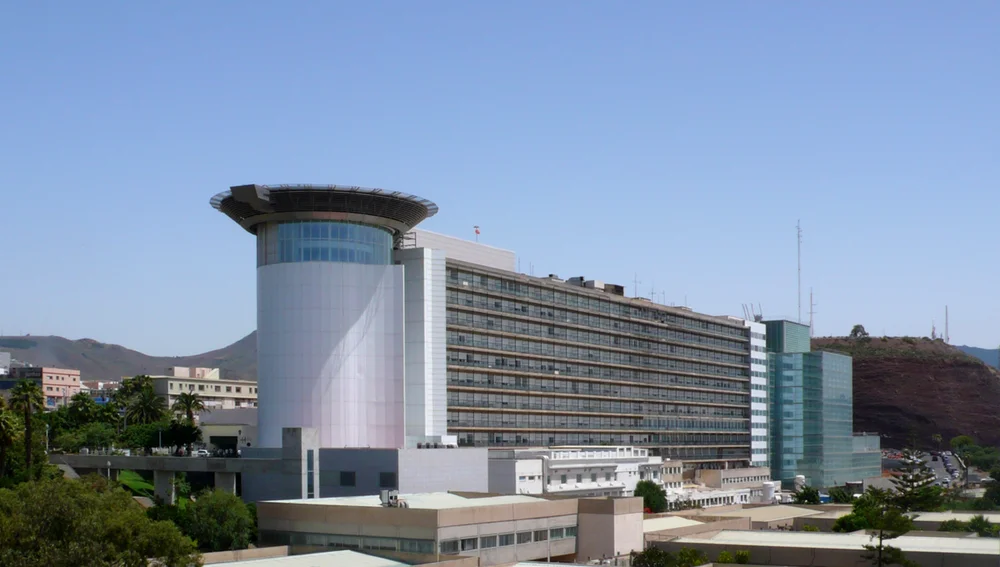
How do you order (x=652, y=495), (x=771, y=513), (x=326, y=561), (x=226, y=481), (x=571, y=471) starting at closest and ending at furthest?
(x=326, y=561) < (x=226, y=481) < (x=771, y=513) < (x=571, y=471) < (x=652, y=495)

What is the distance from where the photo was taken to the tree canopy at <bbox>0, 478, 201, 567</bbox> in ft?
159

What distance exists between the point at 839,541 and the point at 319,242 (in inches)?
2129

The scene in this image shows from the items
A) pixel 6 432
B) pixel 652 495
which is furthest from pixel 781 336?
pixel 6 432

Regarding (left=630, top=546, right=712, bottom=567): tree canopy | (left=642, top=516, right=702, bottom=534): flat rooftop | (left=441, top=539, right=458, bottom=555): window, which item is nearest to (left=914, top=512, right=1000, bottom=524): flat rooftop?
(left=642, top=516, right=702, bottom=534): flat rooftop

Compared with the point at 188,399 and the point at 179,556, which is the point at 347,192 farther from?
the point at 188,399

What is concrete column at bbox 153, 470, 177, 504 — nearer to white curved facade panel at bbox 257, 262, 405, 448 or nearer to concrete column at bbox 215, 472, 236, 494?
concrete column at bbox 215, 472, 236, 494

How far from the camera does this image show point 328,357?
103812 millimetres

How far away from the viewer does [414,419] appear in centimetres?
10969

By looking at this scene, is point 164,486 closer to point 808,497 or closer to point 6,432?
Answer: point 6,432

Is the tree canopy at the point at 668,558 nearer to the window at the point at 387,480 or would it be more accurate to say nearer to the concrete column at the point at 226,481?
the window at the point at 387,480

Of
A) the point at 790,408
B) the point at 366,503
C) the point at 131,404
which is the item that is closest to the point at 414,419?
the point at 366,503

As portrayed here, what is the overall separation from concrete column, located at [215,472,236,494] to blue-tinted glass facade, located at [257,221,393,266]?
20511mm

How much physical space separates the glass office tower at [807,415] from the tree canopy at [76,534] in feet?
478

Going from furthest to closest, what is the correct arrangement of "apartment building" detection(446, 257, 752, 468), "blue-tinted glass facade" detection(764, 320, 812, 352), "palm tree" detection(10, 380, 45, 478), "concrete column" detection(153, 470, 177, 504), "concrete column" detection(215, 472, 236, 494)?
"blue-tinted glass facade" detection(764, 320, 812, 352) → "apartment building" detection(446, 257, 752, 468) → "palm tree" detection(10, 380, 45, 478) → "concrete column" detection(153, 470, 177, 504) → "concrete column" detection(215, 472, 236, 494)
